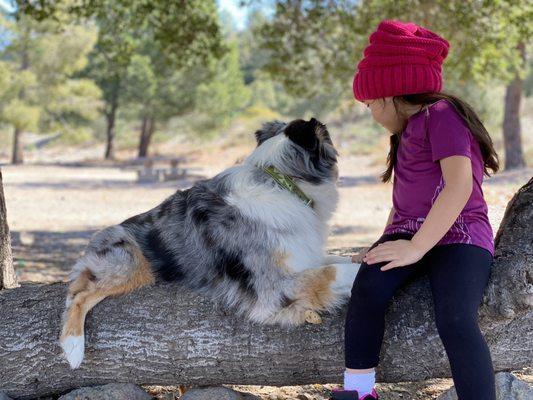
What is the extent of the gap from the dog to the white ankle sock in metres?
0.37

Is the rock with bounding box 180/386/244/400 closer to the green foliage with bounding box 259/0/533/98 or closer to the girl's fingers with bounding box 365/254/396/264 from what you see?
the girl's fingers with bounding box 365/254/396/264

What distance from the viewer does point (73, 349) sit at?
3172mm

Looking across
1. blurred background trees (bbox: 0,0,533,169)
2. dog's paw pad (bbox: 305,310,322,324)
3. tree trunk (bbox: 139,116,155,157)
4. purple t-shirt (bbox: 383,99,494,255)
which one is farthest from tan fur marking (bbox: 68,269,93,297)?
tree trunk (bbox: 139,116,155,157)

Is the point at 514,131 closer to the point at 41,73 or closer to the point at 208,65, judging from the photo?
the point at 208,65

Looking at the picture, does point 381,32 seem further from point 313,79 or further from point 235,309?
point 313,79

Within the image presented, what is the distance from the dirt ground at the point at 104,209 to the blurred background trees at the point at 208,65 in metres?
2.43

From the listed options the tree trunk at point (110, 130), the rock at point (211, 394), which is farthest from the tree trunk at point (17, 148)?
the rock at point (211, 394)

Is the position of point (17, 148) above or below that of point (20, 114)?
below

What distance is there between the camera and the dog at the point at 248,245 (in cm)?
315

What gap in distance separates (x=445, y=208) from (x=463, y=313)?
48cm

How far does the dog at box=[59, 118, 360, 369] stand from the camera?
3152mm

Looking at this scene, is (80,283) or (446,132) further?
(80,283)

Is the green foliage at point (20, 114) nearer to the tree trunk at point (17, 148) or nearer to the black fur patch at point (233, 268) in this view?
the tree trunk at point (17, 148)

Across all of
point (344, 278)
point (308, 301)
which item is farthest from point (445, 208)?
point (308, 301)
